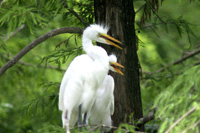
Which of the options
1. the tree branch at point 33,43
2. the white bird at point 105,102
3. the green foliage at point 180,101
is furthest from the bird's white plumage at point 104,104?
the green foliage at point 180,101

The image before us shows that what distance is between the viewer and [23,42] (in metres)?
5.32

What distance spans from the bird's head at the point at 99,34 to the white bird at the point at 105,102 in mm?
127

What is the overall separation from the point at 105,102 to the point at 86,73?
0.30 metres

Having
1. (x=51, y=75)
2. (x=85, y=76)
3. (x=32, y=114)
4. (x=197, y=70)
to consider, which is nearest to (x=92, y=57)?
(x=85, y=76)

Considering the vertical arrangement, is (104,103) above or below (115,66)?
below

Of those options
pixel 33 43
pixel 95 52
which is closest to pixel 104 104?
pixel 95 52

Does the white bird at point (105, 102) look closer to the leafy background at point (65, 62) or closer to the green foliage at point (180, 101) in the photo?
the leafy background at point (65, 62)

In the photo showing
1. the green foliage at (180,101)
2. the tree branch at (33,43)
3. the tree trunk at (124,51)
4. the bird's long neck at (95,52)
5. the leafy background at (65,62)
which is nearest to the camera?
the green foliage at (180,101)

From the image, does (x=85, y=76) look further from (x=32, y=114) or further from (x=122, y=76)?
(x=32, y=114)

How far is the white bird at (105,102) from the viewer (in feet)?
8.94

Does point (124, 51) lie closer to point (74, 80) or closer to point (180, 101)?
point (74, 80)

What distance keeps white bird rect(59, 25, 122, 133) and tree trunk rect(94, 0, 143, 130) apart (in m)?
0.09

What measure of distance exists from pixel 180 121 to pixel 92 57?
51.6 inches

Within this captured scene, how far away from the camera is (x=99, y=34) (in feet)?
8.96
